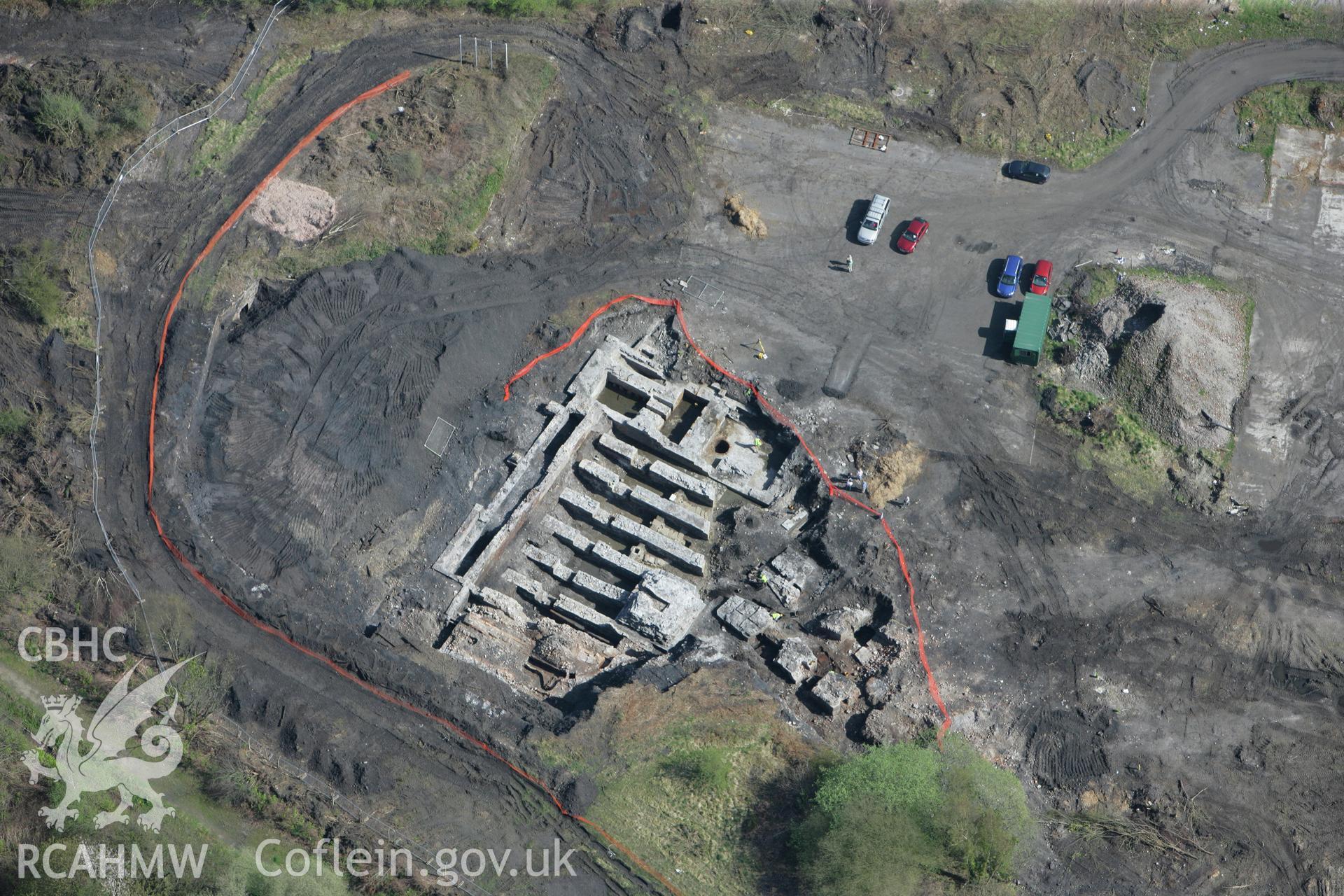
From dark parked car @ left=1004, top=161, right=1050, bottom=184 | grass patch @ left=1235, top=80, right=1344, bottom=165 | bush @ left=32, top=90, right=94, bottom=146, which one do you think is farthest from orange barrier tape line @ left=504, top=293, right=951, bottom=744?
grass patch @ left=1235, top=80, right=1344, bottom=165

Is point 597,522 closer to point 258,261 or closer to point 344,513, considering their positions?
point 344,513

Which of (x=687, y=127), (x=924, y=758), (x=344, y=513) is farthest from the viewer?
(x=687, y=127)

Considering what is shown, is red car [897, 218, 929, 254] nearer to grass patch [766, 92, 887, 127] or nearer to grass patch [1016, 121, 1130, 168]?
grass patch [766, 92, 887, 127]

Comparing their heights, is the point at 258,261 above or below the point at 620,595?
above

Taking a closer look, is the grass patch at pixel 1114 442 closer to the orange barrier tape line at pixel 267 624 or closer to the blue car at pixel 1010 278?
the blue car at pixel 1010 278

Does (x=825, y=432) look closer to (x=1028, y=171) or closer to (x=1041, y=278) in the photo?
(x=1041, y=278)

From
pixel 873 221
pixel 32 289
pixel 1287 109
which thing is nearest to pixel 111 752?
pixel 32 289

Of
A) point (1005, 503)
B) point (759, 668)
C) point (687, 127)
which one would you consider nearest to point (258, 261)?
point (687, 127)
